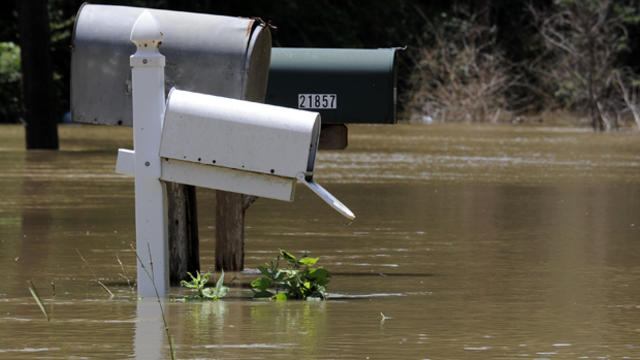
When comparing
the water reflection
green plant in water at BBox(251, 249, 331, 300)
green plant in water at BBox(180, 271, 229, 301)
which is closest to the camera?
the water reflection

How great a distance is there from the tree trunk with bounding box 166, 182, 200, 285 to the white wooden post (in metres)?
0.79

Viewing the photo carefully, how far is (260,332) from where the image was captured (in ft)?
26.2

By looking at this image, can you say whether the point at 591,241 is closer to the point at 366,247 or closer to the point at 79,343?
the point at 366,247

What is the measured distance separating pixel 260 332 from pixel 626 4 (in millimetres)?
45653

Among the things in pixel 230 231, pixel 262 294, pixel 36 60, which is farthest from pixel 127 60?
pixel 36 60

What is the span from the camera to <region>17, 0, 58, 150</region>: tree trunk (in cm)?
3003

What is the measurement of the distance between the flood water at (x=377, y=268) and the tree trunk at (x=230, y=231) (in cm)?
28

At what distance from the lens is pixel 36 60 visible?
30.2 metres

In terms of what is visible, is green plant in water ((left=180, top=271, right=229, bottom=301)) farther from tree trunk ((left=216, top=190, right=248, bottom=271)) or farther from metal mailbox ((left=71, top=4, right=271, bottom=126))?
tree trunk ((left=216, top=190, right=248, bottom=271))

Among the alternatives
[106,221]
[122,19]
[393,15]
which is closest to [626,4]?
[393,15]

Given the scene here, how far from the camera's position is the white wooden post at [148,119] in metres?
9.03

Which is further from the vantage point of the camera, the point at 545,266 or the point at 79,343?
the point at 545,266

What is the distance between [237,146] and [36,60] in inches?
867

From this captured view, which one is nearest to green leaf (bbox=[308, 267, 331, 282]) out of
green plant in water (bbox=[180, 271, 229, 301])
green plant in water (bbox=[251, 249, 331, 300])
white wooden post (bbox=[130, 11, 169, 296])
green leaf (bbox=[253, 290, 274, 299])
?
green plant in water (bbox=[251, 249, 331, 300])
